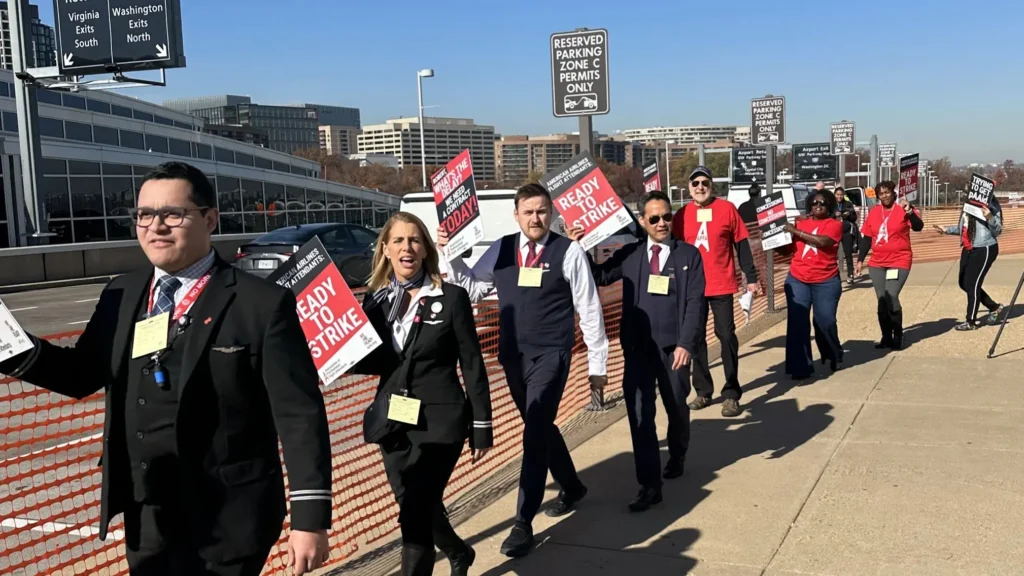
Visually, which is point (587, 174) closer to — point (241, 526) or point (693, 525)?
point (693, 525)

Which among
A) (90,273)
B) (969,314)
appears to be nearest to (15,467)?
(969,314)

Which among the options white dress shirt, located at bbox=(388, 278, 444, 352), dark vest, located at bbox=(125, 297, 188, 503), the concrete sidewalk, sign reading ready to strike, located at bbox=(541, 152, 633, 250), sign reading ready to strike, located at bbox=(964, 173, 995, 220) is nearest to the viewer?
dark vest, located at bbox=(125, 297, 188, 503)

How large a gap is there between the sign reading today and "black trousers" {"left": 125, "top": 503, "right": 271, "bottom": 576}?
111 ft

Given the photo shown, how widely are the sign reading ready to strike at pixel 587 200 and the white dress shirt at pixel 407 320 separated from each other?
7.56 feet

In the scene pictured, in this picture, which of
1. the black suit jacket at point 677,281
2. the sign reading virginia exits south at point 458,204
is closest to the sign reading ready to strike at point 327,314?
the sign reading virginia exits south at point 458,204

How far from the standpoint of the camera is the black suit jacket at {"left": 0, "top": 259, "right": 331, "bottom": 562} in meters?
2.48

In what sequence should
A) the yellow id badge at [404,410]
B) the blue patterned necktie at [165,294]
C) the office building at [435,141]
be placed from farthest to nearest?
1. the office building at [435,141]
2. the yellow id badge at [404,410]
3. the blue patterned necktie at [165,294]

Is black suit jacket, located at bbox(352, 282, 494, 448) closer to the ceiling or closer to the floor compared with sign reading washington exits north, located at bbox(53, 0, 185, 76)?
closer to the floor

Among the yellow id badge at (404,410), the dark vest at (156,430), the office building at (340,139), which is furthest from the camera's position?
the office building at (340,139)

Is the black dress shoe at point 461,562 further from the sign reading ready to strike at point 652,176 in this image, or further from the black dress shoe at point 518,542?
the sign reading ready to strike at point 652,176

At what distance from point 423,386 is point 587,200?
288 cm

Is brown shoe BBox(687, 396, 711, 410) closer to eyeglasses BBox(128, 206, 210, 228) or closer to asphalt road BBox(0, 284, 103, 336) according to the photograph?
eyeglasses BBox(128, 206, 210, 228)

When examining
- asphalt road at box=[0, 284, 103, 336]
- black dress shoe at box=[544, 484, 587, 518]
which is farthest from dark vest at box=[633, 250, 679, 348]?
asphalt road at box=[0, 284, 103, 336]

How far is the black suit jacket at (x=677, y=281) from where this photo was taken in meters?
5.67
